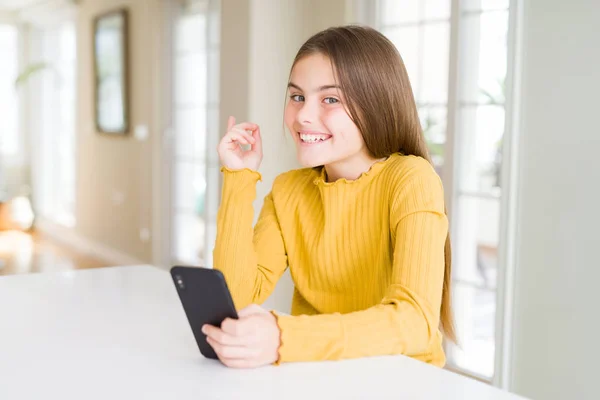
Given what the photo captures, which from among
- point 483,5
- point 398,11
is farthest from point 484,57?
point 398,11

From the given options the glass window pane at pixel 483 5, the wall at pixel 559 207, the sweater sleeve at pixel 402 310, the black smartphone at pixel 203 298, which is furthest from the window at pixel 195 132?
the black smartphone at pixel 203 298

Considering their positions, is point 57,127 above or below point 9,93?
below

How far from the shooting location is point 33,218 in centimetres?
841

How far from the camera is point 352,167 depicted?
1491 millimetres

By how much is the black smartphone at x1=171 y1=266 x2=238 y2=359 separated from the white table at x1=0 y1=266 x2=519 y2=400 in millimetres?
53

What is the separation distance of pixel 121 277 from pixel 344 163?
62cm

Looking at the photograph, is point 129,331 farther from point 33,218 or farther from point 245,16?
point 33,218

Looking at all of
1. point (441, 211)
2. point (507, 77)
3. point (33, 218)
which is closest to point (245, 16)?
point (507, 77)

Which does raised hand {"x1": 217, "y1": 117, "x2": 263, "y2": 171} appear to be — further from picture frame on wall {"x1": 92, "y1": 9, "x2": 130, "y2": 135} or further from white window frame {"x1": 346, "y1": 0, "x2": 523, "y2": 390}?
picture frame on wall {"x1": 92, "y1": 9, "x2": 130, "y2": 135}

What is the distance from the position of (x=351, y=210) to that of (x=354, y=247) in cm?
8

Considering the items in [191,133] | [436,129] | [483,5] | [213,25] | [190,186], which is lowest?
[190,186]

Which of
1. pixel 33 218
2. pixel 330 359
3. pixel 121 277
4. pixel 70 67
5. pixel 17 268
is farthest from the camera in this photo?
pixel 33 218

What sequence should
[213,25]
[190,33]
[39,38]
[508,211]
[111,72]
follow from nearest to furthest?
1. [508,211]
2. [213,25]
3. [190,33]
4. [111,72]
5. [39,38]

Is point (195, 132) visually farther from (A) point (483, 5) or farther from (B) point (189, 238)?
(A) point (483, 5)
